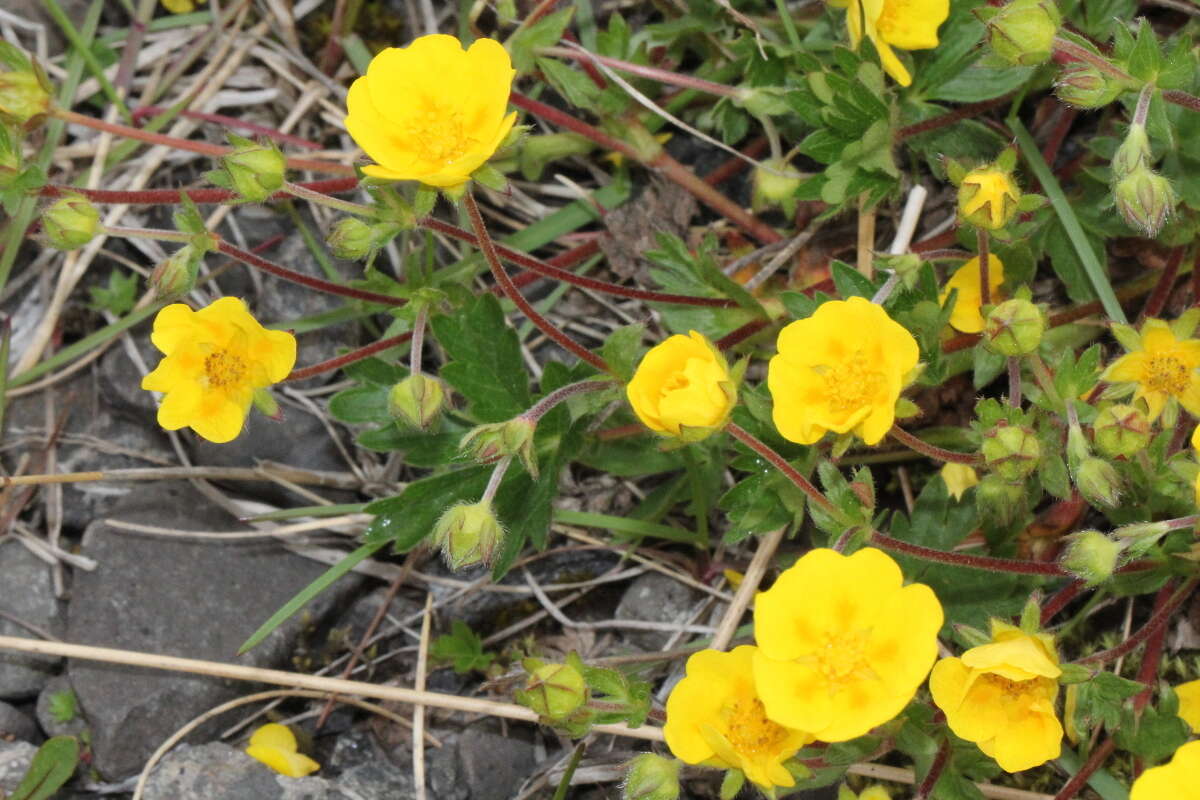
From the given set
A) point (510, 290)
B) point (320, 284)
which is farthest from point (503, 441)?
point (320, 284)

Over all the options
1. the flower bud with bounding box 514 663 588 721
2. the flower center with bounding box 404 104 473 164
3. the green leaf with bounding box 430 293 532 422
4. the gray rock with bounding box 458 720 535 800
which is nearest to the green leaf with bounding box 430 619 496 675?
the gray rock with bounding box 458 720 535 800

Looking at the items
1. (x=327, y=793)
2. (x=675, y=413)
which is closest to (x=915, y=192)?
(x=675, y=413)

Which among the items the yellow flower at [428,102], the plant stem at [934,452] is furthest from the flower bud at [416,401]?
the plant stem at [934,452]

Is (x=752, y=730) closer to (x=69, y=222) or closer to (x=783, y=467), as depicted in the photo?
(x=783, y=467)

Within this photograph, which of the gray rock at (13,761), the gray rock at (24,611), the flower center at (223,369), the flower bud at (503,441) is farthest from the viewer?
the gray rock at (24,611)

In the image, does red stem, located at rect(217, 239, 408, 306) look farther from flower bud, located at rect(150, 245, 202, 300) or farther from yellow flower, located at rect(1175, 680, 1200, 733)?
yellow flower, located at rect(1175, 680, 1200, 733)

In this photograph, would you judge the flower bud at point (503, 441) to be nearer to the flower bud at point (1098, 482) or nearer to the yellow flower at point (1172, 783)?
the flower bud at point (1098, 482)
